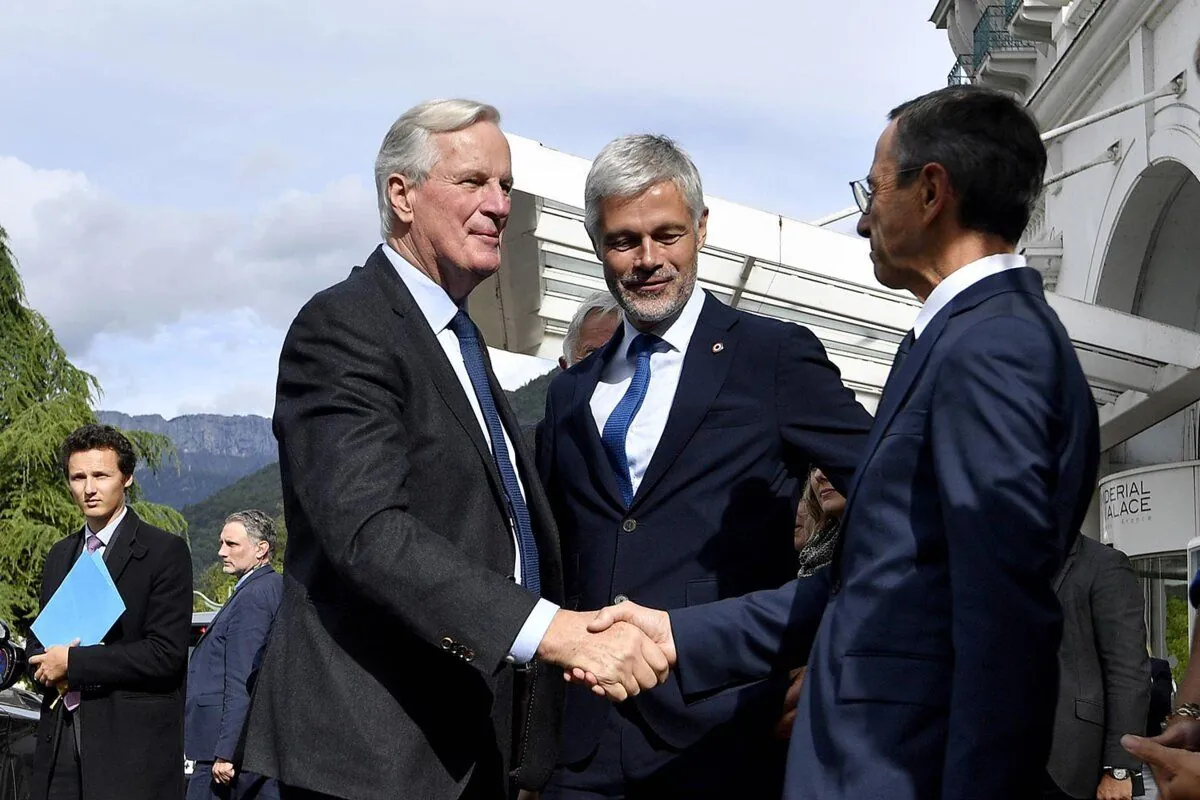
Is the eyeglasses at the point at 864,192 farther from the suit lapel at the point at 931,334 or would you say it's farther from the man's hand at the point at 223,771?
the man's hand at the point at 223,771

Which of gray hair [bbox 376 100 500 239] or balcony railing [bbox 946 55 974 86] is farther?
balcony railing [bbox 946 55 974 86]

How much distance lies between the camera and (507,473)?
367 cm

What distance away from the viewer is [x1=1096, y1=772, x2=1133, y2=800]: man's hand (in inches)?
260

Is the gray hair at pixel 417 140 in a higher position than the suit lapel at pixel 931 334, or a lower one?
Answer: higher

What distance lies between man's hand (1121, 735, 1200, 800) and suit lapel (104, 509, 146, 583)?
4.18 metres

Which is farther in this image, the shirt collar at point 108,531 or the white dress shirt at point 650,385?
the shirt collar at point 108,531

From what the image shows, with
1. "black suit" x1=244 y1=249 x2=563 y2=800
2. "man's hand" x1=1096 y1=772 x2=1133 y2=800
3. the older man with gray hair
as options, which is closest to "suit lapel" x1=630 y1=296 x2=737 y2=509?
"black suit" x1=244 y1=249 x2=563 y2=800

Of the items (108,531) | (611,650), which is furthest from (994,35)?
(611,650)

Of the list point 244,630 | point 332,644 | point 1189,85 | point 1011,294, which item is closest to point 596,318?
point 332,644

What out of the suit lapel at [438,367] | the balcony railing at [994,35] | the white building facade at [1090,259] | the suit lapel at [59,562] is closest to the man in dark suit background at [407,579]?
the suit lapel at [438,367]

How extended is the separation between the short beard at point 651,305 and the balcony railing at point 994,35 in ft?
80.9

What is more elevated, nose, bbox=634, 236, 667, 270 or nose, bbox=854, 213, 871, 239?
nose, bbox=634, 236, 667, 270

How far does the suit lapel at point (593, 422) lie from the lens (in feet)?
12.7

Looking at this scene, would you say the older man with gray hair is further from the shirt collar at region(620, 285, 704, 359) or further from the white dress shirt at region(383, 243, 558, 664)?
the white dress shirt at region(383, 243, 558, 664)
